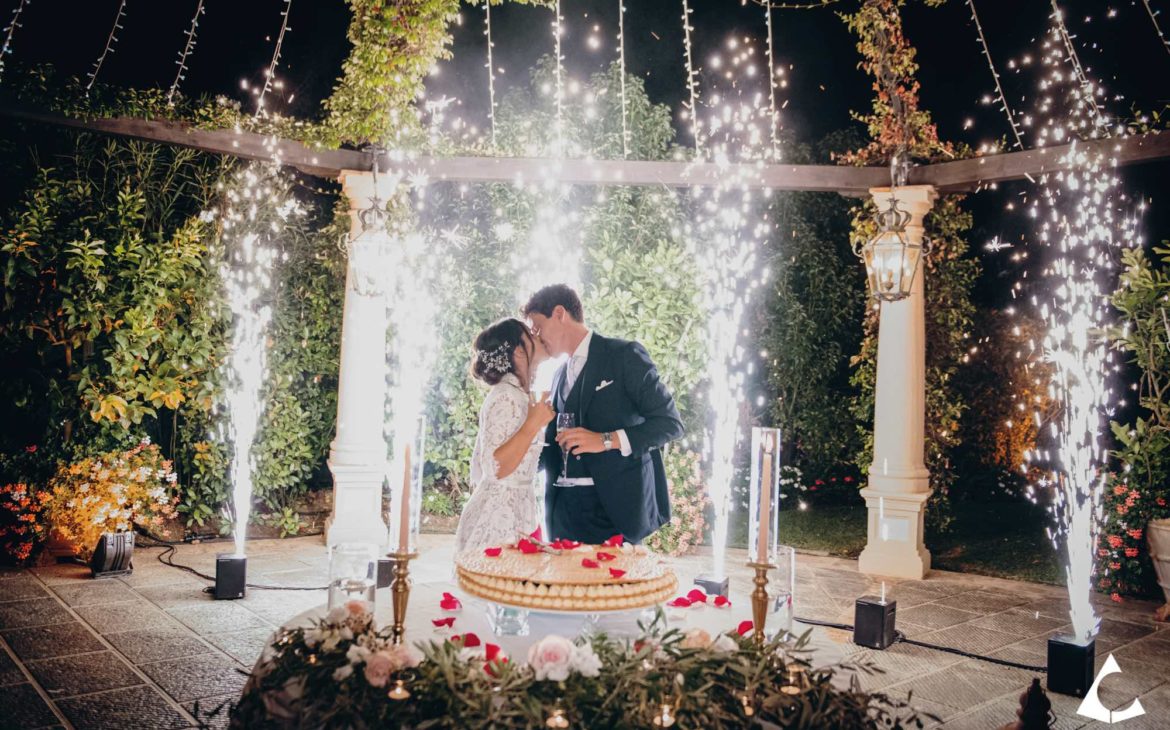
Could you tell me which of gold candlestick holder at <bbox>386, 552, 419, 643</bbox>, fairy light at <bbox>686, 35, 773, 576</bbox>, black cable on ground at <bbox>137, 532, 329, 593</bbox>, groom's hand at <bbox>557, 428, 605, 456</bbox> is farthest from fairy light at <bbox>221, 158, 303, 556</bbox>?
gold candlestick holder at <bbox>386, 552, 419, 643</bbox>

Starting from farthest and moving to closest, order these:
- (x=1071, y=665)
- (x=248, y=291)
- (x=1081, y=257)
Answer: (x=1081, y=257)
(x=248, y=291)
(x=1071, y=665)

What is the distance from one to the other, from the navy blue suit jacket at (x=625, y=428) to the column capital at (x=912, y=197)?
14.1 ft

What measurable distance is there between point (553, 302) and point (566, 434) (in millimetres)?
753

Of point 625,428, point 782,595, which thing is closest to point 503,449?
point 625,428

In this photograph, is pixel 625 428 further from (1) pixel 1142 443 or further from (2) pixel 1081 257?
(2) pixel 1081 257

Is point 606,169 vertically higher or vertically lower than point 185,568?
higher

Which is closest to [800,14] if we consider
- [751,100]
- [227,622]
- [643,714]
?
[751,100]

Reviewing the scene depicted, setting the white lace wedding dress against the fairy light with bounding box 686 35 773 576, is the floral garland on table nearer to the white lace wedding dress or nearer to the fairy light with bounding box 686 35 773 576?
the white lace wedding dress

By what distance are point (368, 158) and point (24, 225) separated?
2819 millimetres

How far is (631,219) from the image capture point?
9.00 m

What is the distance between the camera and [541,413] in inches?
137

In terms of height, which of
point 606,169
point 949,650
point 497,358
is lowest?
point 949,650

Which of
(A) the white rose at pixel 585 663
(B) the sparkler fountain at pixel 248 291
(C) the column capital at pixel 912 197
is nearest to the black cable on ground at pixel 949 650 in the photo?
(A) the white rose at pixel 585 663

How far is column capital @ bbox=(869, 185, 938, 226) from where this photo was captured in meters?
7.21
